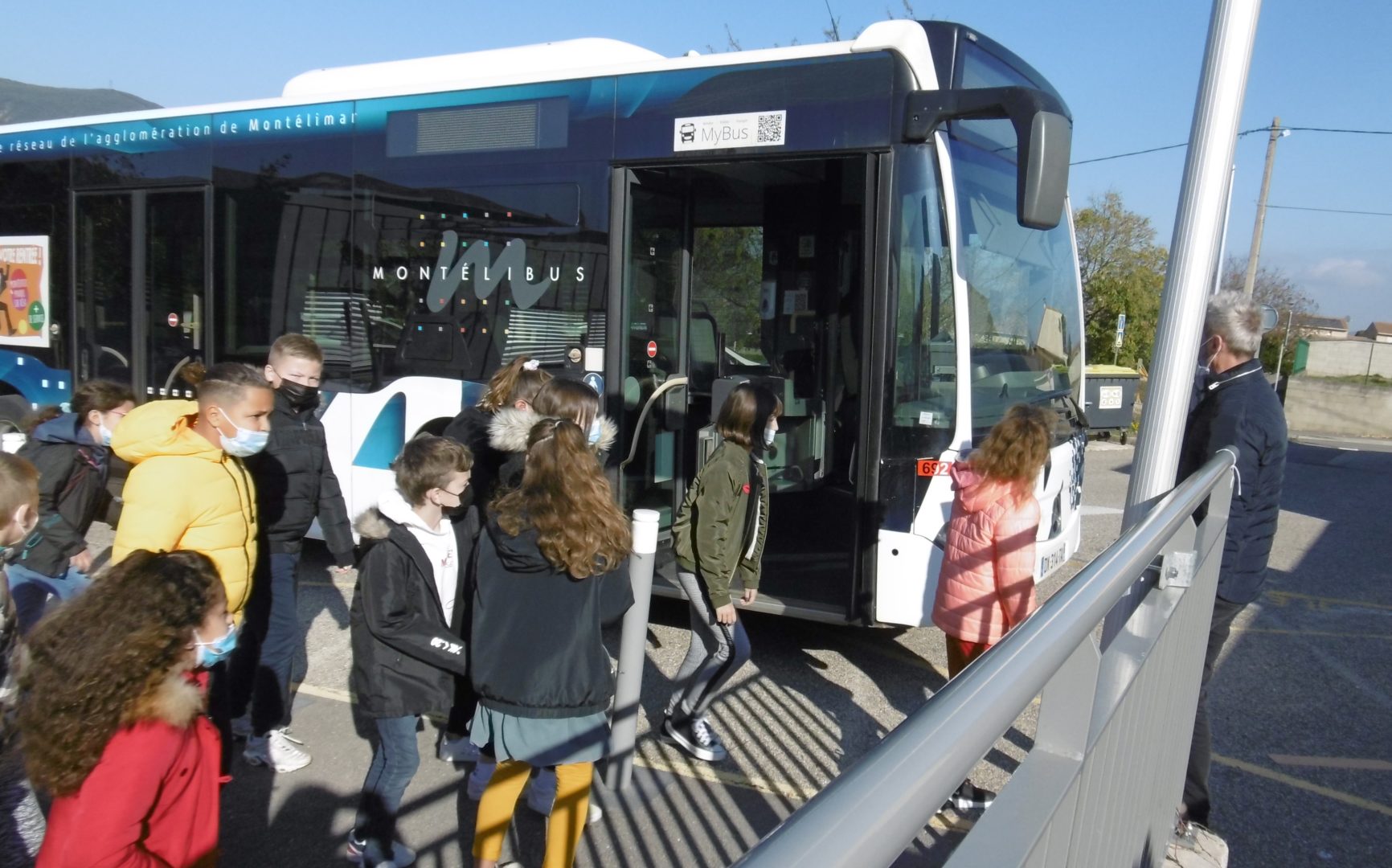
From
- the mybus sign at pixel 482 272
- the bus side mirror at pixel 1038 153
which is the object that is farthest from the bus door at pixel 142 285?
the bus side mirror at pixel 1038 153

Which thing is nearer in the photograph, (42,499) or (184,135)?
(42,499)

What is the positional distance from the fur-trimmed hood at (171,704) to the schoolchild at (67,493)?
6.27 feet

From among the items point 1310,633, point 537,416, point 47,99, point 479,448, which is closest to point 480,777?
point 537,416

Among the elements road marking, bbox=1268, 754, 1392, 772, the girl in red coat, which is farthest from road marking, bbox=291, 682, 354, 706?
road marking, bbox=1268, 754, 1392, 772

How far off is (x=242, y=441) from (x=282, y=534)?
99 centimetres

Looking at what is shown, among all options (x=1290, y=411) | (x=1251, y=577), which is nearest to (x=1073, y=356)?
(x=1251, y=577)

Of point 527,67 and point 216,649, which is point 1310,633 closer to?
point 527,67

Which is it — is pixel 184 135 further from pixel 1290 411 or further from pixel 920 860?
pixel 1290 411

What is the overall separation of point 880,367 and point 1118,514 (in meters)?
7.57

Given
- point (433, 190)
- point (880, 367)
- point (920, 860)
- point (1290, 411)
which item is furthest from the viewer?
point (1290, 411)

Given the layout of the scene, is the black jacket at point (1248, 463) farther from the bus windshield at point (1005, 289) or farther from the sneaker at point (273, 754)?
the sneaker at point (273, 754)

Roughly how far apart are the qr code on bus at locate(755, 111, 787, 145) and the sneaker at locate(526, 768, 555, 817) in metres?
→ 3.26

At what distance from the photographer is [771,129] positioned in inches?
207

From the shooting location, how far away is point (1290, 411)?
105 feet
